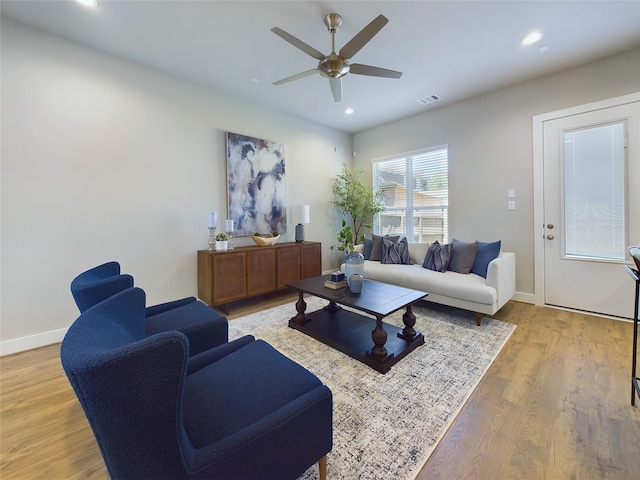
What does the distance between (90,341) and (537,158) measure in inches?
179

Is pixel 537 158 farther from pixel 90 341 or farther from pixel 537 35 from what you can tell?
pixel 90 341

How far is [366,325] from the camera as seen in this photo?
268 cm

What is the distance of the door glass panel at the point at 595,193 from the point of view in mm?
2906

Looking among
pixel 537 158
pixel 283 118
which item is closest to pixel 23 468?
pixel 283 118

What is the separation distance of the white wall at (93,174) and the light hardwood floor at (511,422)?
78 cm

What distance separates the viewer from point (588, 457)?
1.32 m

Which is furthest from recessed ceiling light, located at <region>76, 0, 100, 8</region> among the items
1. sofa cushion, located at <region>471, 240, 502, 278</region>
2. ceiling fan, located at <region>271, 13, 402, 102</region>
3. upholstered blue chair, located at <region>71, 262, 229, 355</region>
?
sofa cushion, located at <region>471, 240, 502, 278</region>

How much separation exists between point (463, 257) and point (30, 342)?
472 cm

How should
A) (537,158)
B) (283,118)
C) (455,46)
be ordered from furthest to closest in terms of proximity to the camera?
(283,118), (537,158), (455,46)

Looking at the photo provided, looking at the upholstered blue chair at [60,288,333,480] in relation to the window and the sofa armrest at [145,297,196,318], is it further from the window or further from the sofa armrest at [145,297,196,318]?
the window

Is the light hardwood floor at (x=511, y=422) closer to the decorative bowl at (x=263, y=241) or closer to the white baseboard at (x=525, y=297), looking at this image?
the white baseboard at (x=525, y=297)

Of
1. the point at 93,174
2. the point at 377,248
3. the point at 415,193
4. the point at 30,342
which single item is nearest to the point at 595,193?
the point at 415,193

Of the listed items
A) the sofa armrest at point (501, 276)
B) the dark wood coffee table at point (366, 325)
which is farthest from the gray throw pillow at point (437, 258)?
the dark wood coffee table at point (366, 325)

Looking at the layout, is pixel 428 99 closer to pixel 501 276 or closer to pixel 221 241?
pixel 501 276
